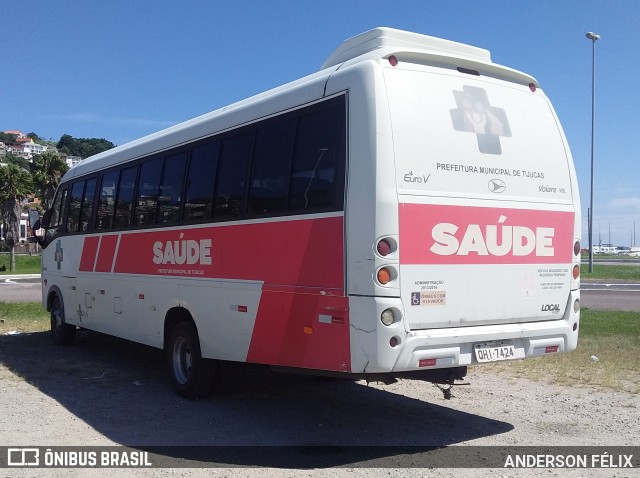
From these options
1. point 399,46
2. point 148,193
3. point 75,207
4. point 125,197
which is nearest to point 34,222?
point 75,207

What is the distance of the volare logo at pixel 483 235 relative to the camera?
18.4 feet

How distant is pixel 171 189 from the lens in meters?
8.57

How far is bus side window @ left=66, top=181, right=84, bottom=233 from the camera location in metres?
11.8

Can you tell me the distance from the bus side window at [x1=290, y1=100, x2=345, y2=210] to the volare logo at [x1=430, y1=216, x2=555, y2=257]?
102 centimetres

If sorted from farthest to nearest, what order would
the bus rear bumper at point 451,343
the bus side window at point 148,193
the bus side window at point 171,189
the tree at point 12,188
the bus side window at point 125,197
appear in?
the tree at point 12,188
the bus side window at point 125,197
the bus side window at point 148,193
the bus side window at point 171,189
the bus rear bumper at point 451,343

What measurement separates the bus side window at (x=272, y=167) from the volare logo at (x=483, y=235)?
1433 mm

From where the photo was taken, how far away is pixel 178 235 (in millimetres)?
8266

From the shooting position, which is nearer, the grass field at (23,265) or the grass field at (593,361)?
the grass field at (593,361)

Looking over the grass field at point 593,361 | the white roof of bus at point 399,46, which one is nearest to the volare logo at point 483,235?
the white roof of bus at point 399,46

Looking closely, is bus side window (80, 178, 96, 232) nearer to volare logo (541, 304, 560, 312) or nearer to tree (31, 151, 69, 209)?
volare logo (541, 304, 560, 312)

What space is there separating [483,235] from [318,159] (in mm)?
1697

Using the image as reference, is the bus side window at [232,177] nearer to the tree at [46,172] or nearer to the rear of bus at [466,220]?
the rear of bus at [466,220]

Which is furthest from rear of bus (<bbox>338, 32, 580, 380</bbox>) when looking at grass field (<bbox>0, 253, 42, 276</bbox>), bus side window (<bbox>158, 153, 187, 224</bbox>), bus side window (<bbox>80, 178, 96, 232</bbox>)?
grass field (<bbox>0, 253, 42, 276</bbox>)

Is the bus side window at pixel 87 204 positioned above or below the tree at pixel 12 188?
below
